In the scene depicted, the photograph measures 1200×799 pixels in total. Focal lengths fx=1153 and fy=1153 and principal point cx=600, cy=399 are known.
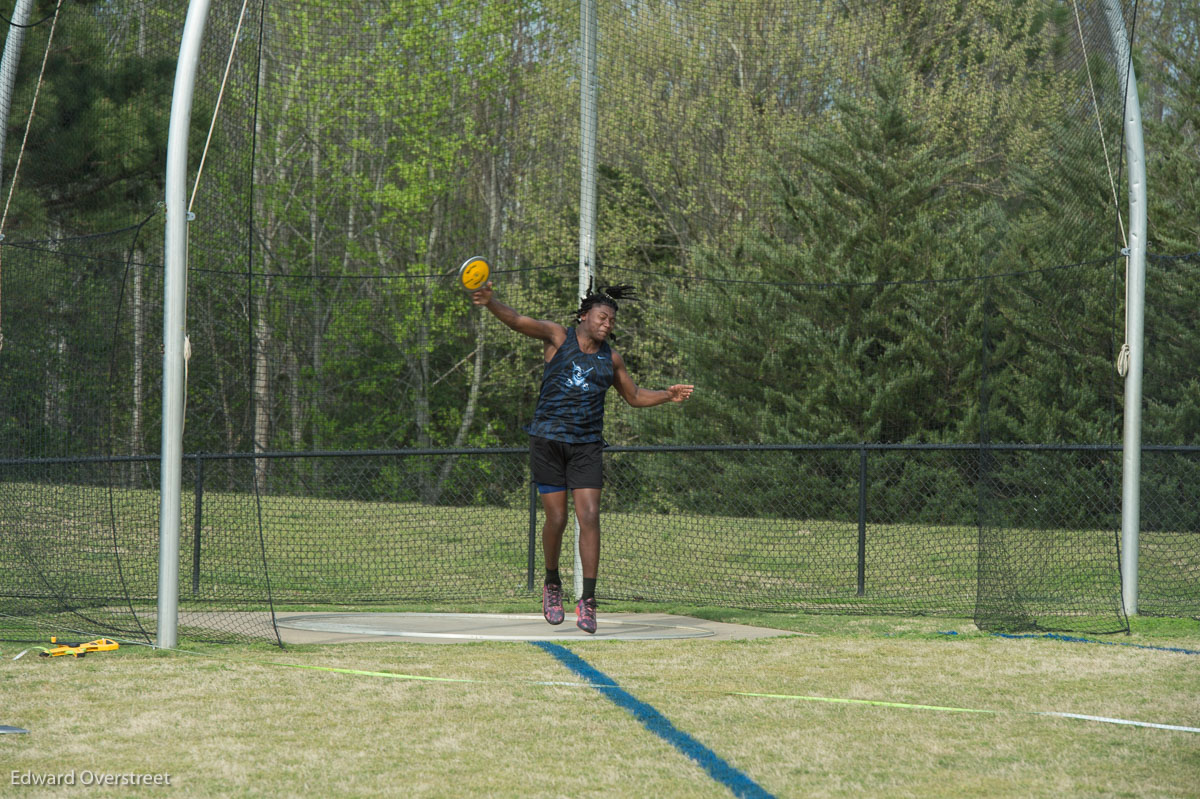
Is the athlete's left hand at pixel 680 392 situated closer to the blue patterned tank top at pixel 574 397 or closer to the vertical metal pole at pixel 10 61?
the blue patterned tank top at pixel 574 397

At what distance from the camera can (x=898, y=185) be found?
620 inches

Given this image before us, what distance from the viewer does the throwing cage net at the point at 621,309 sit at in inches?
287

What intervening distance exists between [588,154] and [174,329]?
3279 millimetres

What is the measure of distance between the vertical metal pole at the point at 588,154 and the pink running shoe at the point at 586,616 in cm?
130

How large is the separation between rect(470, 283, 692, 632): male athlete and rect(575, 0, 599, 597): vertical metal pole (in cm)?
128

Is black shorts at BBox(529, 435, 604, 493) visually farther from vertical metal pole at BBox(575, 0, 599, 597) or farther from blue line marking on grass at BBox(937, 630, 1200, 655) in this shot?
blue line marking on grass at BBox(937, 630, 1200, 655)

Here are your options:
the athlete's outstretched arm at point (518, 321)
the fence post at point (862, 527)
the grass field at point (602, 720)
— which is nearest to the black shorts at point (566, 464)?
the athlete's outstretched arm at point (518, 321)

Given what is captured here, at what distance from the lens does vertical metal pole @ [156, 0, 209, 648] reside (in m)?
A: 5.39

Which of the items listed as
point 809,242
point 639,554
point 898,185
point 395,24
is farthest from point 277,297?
point 898,185

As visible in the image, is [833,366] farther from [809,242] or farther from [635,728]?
[635,728]

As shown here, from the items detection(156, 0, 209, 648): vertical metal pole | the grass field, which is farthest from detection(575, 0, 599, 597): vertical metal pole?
detection(156, 0, 209, 648): vertical metal pole

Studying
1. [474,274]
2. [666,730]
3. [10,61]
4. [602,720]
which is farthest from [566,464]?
[10,61]

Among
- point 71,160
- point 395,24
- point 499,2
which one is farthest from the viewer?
point 499,2

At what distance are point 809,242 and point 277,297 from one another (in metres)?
7.12
